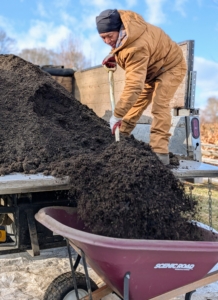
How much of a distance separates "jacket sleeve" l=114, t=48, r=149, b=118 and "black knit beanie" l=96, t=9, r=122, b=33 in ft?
0.88

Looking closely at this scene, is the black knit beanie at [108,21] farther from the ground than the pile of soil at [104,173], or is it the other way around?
the black knit beanie at [108,21]

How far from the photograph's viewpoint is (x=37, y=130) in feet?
10.1

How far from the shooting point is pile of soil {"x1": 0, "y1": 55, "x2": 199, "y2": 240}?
7.13 ft

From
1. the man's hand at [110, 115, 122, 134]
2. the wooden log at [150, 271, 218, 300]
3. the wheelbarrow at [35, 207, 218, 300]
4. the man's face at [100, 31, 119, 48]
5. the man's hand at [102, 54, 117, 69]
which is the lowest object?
the wooden log at [150, 271, 218, 300]

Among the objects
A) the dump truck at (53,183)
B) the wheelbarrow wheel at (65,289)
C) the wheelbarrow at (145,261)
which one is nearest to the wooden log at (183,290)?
the wheelbarrow at (145,261)

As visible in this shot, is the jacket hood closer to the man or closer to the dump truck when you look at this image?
the man

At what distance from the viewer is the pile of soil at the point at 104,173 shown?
2.17 m

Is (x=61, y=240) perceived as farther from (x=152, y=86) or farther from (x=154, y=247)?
(x=152, y=86)

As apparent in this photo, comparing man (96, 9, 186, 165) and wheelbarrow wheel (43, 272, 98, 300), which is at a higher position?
Result: man (96, 9, 186, 165)

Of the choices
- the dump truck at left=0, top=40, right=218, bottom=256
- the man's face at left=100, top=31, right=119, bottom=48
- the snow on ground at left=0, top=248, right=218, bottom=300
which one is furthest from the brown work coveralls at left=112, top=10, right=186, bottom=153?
the snow on ground at left=0, top=248, right=218, bottom=300

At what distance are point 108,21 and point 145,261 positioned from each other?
1.99 meters

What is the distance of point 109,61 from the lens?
345cm

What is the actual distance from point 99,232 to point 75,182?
34 cm

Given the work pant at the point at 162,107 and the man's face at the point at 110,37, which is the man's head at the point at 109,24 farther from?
the work pant at the point at 162,107
